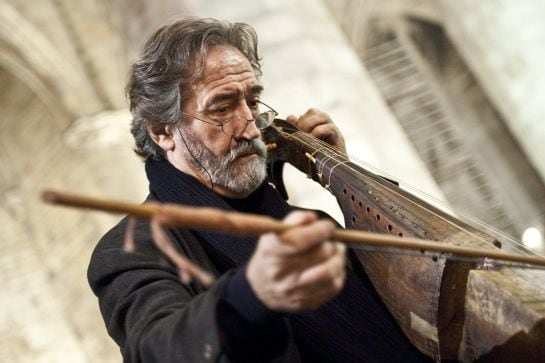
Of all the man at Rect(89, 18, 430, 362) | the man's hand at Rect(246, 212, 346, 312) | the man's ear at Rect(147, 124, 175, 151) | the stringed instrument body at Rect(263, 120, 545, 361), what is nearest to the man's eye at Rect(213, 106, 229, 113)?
the man at Rect(89, 18, 430, 362)

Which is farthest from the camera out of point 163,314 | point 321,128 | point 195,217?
point 321,128

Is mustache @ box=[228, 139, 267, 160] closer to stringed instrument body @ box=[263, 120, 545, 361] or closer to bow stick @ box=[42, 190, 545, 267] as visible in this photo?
stringed instrument body @ box=[263, 120, 545, 361]

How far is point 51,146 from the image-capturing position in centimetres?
858

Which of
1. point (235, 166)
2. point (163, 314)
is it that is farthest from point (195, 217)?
point (235, 166)

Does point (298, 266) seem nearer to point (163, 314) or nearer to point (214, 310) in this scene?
point (214, 310)

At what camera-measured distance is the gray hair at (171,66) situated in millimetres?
1468

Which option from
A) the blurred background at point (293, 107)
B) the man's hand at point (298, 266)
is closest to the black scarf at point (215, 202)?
the man's hand at point (298, 266)

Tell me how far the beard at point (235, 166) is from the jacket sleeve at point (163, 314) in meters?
0.24

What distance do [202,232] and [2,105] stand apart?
8.50 m

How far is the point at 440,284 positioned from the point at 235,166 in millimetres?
573

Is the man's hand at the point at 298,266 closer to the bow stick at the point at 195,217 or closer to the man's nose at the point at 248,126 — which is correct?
the bow stick at the point at 195,217

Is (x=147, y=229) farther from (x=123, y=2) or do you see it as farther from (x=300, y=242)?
(x=123, y=2)

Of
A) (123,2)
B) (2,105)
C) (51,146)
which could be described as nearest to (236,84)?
(123,2)

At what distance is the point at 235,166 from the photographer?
145 cm
